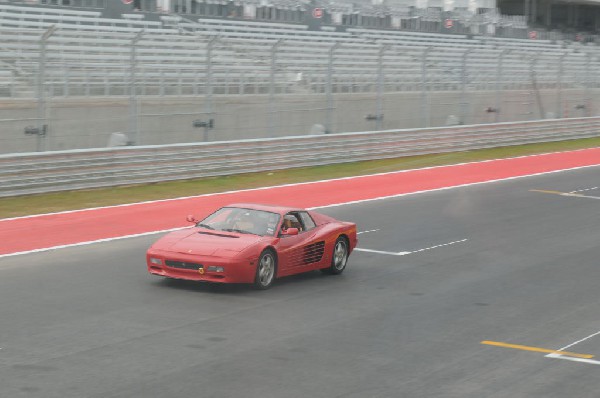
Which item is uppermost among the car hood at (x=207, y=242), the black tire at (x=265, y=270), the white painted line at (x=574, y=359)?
the car hood at (x=207, y=242)

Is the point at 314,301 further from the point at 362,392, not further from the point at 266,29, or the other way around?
the point at 266,29

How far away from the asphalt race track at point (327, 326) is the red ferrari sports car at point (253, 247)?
0.26 meters

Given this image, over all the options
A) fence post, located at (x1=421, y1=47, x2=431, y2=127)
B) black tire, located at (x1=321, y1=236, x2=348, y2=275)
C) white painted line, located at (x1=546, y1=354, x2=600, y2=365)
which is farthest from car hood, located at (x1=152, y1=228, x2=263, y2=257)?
fence post, located at (x1=421, y1=47, x2=431, y2=127)

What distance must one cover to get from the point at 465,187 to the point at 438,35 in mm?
31670

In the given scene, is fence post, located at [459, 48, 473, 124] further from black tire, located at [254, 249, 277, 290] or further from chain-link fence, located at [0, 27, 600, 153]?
black tire, located at [254, 249, 277, 290]

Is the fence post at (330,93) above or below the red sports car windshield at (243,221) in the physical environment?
above

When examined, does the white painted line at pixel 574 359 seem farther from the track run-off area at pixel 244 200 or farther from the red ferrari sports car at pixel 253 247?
the track run-off area at pixel 244 200

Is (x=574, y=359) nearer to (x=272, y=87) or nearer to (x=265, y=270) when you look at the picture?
(x=265, y=270)

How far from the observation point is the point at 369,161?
3138 centimetres

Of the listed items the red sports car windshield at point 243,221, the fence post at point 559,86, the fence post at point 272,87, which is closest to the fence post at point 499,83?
the fence post at point 559,86

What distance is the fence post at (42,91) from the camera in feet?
71.9

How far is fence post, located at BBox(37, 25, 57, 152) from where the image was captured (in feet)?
71.9

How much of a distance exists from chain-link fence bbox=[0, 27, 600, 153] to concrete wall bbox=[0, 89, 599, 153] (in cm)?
3

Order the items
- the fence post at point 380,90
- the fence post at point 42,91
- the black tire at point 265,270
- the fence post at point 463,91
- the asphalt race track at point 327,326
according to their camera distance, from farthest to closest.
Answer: the fence post at point 463,91 < the fence post at point 380,90 < the fence post at point 42,91 < the black tire at point 265,270 < the asphalt race track at point 327,326
